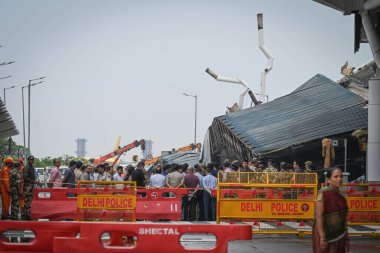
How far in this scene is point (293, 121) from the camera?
5172 cm

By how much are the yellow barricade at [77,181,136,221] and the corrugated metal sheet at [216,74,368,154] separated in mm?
23157

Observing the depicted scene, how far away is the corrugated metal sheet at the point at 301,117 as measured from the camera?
154 feet

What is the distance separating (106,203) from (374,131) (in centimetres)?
1397

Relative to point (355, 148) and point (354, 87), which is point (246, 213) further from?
point (354, 87)

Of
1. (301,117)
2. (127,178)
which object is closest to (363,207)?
(127,178)

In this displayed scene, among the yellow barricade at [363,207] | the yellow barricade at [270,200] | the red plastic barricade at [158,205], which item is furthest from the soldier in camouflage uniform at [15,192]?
the yellow barricade at [363,207]

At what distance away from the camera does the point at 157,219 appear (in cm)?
2606

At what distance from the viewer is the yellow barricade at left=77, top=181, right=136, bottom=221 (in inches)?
909

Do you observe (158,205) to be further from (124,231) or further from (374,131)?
(124,231)

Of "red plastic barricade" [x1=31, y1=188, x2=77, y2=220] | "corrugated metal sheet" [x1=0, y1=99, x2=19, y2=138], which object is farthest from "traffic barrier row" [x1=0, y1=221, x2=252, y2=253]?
"corrugated metal sheet" [x1=0, y1=99, x2=19, y2=138]

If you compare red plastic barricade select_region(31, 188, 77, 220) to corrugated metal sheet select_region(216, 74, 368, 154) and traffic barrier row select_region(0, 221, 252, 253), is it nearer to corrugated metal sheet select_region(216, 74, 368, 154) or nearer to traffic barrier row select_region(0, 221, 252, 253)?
traffic barrier row select_region(0, 221, 252, 253)

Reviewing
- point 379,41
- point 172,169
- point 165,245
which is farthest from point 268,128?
point 165,245

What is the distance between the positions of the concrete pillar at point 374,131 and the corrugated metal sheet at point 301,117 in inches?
434

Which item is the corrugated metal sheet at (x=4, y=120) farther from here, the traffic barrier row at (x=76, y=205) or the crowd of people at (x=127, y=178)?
the traffic barrier row at (x=76, y=205)
